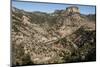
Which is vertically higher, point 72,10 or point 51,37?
point 72,10

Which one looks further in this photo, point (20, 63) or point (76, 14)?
point (76, 14)

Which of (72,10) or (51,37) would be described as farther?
(72,10)

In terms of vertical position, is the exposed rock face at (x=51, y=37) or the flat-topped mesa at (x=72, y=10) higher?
the flat-topped mesa at (x=72, y=10)

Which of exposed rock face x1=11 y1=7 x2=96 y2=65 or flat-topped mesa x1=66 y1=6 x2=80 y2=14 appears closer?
exposed rock face x1=11 y1=7 x2=96 y2=65

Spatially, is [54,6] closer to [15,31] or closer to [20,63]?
[15,31]

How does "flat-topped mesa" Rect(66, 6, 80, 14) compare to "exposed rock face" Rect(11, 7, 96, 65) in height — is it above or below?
above

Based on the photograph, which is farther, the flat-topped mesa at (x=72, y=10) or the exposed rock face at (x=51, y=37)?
the flat-topped mesa at (x=72, y=10)

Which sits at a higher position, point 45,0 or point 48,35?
point 45,0

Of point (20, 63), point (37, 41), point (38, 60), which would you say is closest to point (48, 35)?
point (37, 41)
